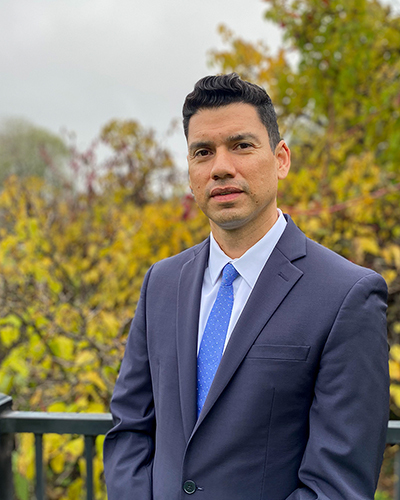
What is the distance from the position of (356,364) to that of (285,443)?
280 mm

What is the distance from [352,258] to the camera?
12.1 feet

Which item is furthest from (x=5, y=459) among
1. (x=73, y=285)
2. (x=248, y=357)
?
(x=73, y=285)

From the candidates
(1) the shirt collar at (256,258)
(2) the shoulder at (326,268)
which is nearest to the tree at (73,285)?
(1) the shirt collar at (256,258)

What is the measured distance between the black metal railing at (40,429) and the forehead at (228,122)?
1.15 m

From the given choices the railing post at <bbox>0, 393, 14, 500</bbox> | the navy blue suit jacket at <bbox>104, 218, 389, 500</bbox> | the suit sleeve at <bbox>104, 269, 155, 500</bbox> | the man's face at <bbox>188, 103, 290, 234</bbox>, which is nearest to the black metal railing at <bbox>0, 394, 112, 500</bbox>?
the railing post at <bbox>0, 393, 14, 500</bbox>

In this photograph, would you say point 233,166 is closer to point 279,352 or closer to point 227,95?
point 227,95

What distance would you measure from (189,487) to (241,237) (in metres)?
0.69

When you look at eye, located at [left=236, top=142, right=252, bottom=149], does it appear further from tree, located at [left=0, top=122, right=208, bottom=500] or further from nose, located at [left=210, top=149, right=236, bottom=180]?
tree, located at [left=0, top=122, right=208, bottom=500]

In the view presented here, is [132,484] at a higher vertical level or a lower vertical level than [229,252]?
lower

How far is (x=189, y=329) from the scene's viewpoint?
1300mm

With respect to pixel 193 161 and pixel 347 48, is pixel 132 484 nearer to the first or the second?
pixel 193 161

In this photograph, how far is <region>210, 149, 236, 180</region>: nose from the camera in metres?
1.22

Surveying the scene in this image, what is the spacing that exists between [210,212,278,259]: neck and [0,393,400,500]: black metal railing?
881mm

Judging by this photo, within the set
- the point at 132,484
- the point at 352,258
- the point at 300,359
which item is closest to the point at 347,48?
the point at 352,258
